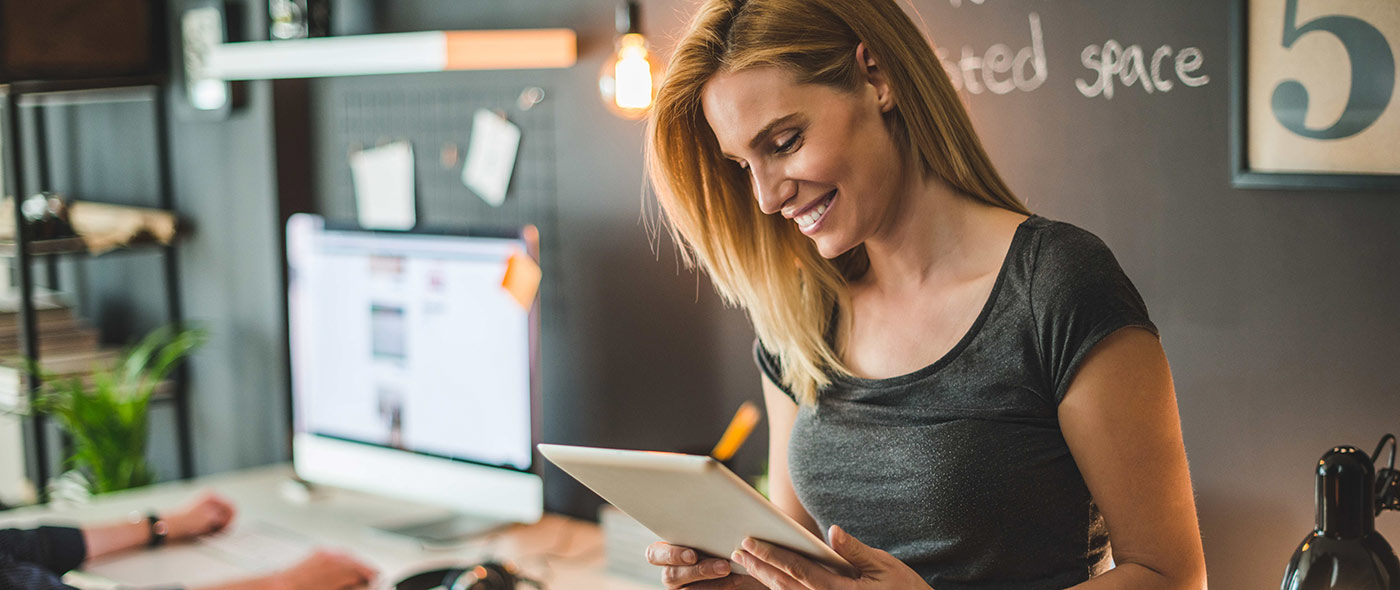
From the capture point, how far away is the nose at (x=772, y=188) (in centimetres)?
122

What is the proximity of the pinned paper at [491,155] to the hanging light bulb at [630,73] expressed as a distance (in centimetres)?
34

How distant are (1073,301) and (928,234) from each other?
0.20 meters

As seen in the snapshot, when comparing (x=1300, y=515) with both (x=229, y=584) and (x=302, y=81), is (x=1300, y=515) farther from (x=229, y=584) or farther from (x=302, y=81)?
(x=302, y=81)

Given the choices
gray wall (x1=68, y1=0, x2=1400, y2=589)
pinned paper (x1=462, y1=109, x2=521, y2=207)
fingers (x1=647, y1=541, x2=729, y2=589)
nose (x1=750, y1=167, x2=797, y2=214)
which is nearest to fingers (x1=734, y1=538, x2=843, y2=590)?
fingers (x1=647, y1=541, x2=729, y2=589)

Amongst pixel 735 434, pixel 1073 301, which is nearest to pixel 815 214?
pixel 1073 301

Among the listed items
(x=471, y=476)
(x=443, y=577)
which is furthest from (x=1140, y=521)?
(x=471, y=476)

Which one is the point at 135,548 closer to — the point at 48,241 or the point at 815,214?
the point at 48,241

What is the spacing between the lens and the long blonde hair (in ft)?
3.93

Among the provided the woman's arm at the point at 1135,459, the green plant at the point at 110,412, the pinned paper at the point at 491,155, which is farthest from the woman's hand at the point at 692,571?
the green plant at the point at 110,412

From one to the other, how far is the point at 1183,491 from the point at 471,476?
3.82ft

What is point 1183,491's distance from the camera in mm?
1118

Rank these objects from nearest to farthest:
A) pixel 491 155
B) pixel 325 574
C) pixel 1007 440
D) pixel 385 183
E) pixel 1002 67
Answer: pixel 1007 440 < pixel 1002 67 < pixel 325 574 < pixel 491 155 < pixel 385 183

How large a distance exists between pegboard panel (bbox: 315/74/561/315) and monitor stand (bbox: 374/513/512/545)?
1.32 feet

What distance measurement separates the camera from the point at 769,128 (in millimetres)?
1203
